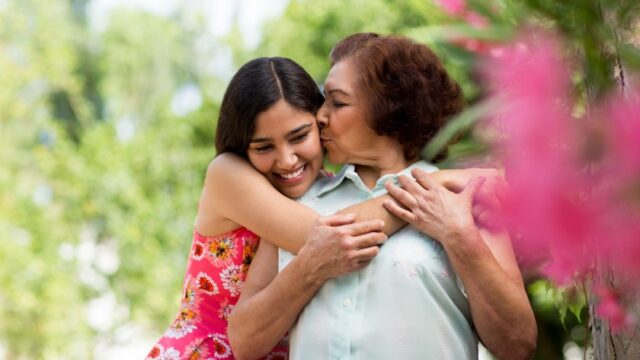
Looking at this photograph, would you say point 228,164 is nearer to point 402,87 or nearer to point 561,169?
point 402,87

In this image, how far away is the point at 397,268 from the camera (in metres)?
2.17

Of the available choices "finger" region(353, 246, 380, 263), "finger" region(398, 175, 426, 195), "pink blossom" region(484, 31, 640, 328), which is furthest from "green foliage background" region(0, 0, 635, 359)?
"pink blossom" region(484, 31, 640, 328)

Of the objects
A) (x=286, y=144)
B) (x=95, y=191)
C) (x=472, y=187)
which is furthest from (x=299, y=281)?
(x=95, y=191)

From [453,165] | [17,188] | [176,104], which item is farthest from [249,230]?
[176,104]

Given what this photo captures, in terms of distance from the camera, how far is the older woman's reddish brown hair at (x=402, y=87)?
2.27 meters

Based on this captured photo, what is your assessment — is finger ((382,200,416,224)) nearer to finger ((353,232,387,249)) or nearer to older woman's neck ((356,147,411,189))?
finger ((353,232,387,249))

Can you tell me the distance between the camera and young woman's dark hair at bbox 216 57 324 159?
2336 mm

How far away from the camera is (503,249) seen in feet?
7.25

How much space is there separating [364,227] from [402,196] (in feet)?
0.38

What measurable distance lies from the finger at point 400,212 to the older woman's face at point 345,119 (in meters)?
0.19

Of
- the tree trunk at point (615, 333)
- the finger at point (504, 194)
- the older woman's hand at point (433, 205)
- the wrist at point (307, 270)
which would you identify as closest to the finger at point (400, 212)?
the older woman's hand at point (433, 205)

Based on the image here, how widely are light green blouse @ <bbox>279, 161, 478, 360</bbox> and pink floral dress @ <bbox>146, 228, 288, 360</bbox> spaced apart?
32 cm

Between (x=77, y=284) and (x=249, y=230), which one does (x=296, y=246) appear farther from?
(x=77, y=284)

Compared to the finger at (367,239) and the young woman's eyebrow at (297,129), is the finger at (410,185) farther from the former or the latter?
the young woman's eyebrow at (297,129)
